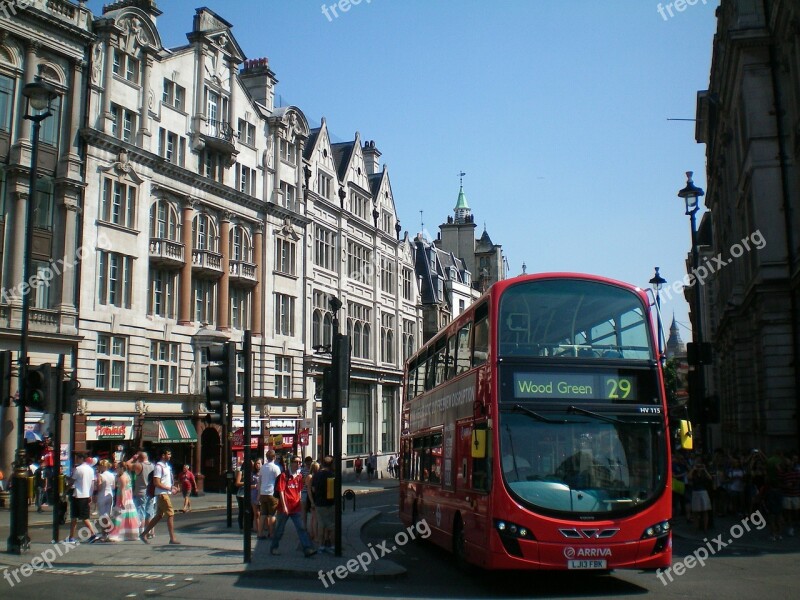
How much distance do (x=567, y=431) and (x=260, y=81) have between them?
4092cm

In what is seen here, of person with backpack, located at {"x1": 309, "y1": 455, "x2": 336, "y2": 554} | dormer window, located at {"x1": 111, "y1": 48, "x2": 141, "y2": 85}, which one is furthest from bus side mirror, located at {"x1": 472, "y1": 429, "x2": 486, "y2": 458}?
dormer window, located at {"x1": 111, "y1": 48, "x2": 141, "y2": 85}

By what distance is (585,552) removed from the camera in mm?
11078

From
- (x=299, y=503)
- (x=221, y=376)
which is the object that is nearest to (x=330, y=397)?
(x=221, y=376)

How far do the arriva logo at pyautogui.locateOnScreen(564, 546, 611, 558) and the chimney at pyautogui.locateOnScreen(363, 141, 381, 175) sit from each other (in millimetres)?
53803

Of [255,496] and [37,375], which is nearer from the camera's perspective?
[37,375]

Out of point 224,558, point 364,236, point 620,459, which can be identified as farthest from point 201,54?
point 620,459

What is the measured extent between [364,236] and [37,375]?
141 ft

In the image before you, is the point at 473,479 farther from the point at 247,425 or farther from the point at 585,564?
the point at 247,425

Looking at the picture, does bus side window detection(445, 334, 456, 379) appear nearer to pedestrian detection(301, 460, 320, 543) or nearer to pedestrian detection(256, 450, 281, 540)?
pedestrian detection(301, 460, 320, 543)

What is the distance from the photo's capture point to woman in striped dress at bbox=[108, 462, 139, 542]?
1767 cm

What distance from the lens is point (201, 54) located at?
41438 millimetres

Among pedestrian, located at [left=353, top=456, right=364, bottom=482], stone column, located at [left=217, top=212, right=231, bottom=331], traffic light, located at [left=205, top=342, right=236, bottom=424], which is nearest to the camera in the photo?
traffic light, located at [left=205, top=342, right=236, bottom=424]

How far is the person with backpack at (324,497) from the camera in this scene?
15.6 m

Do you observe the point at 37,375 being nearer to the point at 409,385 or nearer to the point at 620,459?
the point at 409,385
